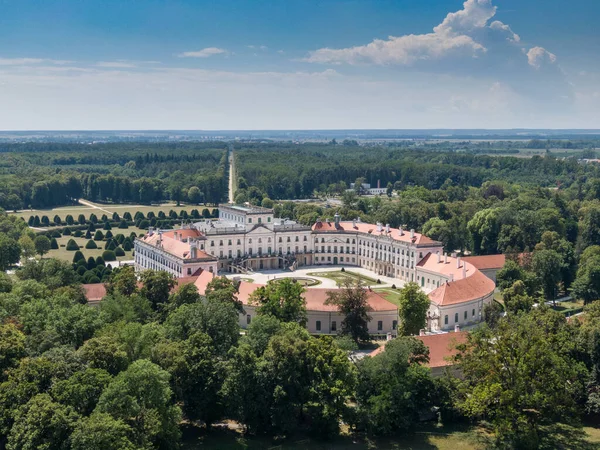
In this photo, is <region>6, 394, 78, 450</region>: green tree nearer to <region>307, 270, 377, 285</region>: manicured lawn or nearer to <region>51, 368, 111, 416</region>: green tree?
<region>51, 368, 111, 416</region>: green tree

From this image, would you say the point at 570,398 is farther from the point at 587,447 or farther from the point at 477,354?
the point at 477,354

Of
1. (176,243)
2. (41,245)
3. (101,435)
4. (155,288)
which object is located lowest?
(41,245)

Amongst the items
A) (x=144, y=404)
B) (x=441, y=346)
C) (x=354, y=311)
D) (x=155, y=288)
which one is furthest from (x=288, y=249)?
(x=144, y=404)

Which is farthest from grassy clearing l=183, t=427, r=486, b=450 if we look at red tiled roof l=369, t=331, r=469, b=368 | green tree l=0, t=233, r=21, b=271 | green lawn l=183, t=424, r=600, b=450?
green tree l=0, t=233, r=21, b=271

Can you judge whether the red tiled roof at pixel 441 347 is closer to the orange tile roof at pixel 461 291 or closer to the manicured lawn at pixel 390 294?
the orange tile roof at pixel 461 291

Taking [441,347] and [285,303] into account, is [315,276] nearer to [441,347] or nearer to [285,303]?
[285,303]

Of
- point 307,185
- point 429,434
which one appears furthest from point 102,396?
point 307,185

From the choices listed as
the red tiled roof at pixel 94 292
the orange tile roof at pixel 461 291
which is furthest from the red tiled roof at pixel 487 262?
the red tiled roof at pixel 94 292

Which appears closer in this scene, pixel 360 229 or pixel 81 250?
pixel 360 229
